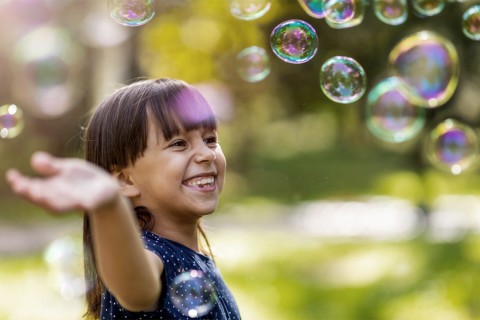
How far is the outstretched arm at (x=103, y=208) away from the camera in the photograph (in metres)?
1.50

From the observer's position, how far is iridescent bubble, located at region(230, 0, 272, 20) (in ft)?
12.7

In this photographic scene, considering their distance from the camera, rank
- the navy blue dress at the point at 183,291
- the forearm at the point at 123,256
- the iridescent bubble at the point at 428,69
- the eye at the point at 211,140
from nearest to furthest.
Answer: the forearm at the point at 123,256 < the navy blue dress at the point at 183,291 < the eye at the point at 211,140 < the iridescent bubble at the point at 428,69

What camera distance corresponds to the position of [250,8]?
12.8ft

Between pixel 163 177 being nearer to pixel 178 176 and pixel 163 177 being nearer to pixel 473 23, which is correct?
pixel 178 176

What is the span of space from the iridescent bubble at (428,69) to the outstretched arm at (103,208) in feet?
8.12

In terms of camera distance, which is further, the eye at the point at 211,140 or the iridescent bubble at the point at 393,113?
the iridescent bubble at the point at 393,113

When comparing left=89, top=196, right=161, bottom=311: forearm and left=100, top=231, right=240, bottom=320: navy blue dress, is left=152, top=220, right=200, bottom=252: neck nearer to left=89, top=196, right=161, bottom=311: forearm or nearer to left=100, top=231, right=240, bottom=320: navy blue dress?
left=100, top=231, right=240, bottom=320: navy blue dress

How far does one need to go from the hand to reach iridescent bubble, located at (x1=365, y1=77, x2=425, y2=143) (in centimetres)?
265

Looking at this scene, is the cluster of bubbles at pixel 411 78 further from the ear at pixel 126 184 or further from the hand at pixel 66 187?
the hand at pixel 66 187

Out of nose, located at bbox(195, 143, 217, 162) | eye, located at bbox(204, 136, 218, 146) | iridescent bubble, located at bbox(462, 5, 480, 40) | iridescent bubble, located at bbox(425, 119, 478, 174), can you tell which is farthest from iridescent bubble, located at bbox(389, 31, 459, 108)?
nose, located at bbox(195, 143, 217, 162)

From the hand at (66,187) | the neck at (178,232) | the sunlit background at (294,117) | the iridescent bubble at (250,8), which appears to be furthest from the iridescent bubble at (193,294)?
the iridescent bubble at (250,8)

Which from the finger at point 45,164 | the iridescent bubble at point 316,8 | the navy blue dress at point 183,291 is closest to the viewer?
the finger at point 45,164

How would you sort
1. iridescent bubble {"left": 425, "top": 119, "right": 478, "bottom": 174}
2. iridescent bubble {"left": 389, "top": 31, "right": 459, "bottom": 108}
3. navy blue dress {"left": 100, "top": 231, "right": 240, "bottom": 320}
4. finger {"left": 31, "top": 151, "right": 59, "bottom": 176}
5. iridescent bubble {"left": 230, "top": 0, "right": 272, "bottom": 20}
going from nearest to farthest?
finger {"left": 31, "top": 151, "right": 59, "bottom": 176}, navy blue dress {"left": 100, "top": 231, "right": 240, "bottom": 320}, iridescent bubble {"left": 230, "top": 0, "right": 272, "bottom": 20}, iridescent bubble {"left": 389, "top": 31, "right": 459, "bottom": 108}, iridescent bubble {"left": 425, "top": 119, "right": 478, "bottom": 174}

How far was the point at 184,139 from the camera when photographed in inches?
86.4
